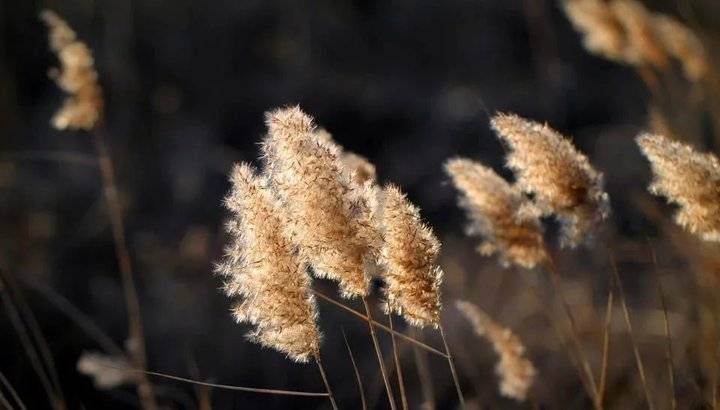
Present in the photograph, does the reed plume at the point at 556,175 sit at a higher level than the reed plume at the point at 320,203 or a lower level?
higher

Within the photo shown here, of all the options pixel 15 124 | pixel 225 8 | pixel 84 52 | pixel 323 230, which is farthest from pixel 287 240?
pixel 225 8

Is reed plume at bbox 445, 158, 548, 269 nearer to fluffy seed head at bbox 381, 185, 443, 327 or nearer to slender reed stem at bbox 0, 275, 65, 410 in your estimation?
fluffy seed head at bbox 381, 185, 443, 327

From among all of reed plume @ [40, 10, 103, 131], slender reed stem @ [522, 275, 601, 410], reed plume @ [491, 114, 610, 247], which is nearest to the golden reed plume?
slender reed stem @ [522, 275, 601, 410]

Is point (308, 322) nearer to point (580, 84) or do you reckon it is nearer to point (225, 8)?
point (580, 84)

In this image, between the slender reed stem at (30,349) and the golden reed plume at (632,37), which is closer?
the slender reed stem at (30,349)

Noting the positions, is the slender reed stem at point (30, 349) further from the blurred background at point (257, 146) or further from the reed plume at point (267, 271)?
the blurred background at point (257, 146)

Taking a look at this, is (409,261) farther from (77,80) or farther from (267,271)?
(77,80)

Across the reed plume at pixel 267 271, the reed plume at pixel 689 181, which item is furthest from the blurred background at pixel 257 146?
the reed plume at pixel 267 271
